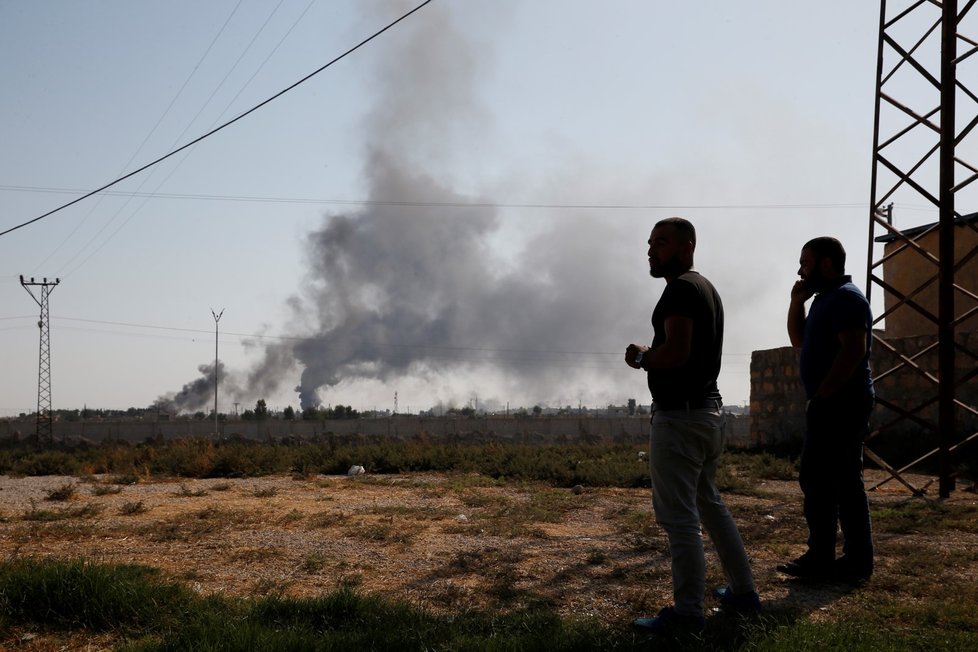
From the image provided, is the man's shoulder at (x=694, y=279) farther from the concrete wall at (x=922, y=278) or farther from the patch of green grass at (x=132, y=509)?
the concrete wall at (x=922, y=278)

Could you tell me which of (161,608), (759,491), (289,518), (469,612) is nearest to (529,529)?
(289,518)

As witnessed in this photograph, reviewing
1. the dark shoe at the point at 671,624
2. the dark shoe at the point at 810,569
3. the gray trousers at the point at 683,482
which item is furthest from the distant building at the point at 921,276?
the dark shoe at the point at 671,624

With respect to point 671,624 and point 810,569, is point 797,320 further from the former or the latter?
point 671,624

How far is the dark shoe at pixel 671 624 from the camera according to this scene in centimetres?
332

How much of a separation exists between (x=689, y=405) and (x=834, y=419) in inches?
60.3

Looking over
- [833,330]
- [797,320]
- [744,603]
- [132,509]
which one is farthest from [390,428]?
[744,603]

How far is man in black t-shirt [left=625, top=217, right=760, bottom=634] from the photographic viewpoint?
3389 millimetres

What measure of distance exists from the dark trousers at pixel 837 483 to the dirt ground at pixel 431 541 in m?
0.30

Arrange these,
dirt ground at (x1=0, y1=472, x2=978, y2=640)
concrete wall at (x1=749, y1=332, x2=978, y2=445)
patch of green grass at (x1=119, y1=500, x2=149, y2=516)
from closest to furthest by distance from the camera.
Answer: dirt ground at (x1=0, y1=472, x2=978, y2=640) < patch of green grass at (x1=119, y1=500, x2=149, y2=516) < concrete wall at (x1=749, y1=332, x2=978, y2=445)

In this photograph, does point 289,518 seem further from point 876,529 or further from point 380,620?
point 876,529

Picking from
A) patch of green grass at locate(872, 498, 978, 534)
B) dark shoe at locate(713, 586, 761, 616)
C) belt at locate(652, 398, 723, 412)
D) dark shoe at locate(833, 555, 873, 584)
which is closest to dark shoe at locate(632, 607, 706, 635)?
dark shoe at locate(713, 586, 761, 616)

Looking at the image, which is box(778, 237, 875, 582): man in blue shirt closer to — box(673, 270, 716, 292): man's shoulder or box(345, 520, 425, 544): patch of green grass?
box(673, 270, 716, 292): man's shoulder

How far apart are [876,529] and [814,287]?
105 inches

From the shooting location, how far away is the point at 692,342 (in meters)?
3.50
